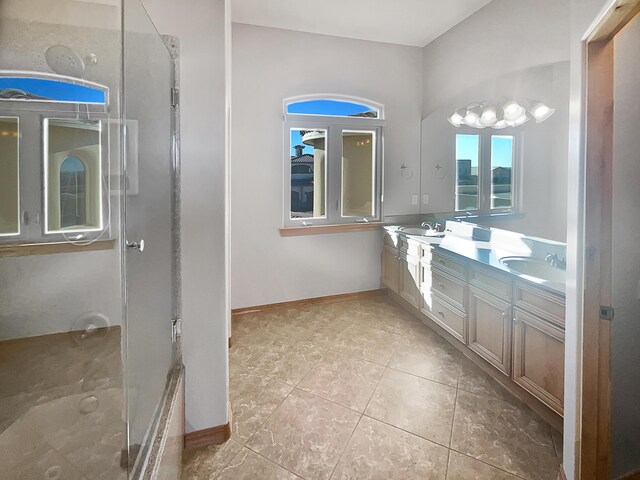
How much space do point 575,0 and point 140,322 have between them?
2128mm

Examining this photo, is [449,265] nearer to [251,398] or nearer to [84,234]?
[251,398]

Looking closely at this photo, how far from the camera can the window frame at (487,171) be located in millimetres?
2736

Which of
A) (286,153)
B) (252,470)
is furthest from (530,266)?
(286,153)

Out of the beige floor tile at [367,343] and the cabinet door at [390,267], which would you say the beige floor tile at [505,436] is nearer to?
the beige floor tile at [367,343]

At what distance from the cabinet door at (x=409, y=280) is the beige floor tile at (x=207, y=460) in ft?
6.99

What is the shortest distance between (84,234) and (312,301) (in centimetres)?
253

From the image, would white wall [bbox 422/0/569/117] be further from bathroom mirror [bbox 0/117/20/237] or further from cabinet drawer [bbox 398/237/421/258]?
bathroom mirror [bbox 0/117/20/237]

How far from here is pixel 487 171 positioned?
312cm

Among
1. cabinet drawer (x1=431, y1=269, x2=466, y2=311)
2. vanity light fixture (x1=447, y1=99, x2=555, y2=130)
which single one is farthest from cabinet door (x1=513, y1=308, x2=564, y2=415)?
vanity light fixture (x1=447, y1=99, x2=555, y2=130)

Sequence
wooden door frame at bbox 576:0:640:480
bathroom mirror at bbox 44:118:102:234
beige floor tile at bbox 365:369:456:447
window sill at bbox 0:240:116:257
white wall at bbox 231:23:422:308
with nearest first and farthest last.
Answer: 1. wooden door frame at bbox 576:0:640:480
2. window sill at bbox 0:240:116:257
3. bathroom mirror at bbox 44:118:102:234
4. beige floor tile at bbox 365:369:456:447
5. white wall at bbox 231:23:422:308

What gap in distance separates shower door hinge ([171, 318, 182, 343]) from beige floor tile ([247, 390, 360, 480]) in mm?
668

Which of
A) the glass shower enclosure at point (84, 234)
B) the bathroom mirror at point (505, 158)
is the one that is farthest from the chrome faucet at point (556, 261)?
the glass shower enclosure at point (84, 234)

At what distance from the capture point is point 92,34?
1.55 m

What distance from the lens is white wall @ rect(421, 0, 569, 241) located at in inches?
94.2
